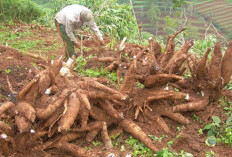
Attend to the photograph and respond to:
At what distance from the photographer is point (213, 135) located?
10.0 feet

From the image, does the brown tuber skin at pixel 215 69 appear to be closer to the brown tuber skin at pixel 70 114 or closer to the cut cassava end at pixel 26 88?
the brown tuber skin at pixel 70 114

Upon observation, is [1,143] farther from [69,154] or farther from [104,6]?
[104,6]

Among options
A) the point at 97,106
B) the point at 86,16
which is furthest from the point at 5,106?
the point at 86,16

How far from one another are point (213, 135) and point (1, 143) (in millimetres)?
2608

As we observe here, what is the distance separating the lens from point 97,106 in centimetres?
311

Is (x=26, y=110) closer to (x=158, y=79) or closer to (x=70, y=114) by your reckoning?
(x=70, y=114)

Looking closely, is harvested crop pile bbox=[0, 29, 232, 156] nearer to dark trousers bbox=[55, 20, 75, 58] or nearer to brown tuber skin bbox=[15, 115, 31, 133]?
brown tuber skin bbox=[15, 115, 31, 133]

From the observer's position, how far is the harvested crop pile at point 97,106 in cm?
252

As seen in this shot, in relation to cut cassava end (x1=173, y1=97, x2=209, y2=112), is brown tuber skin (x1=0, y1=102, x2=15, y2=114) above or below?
above

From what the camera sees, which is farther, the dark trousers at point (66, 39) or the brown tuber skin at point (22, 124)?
the dark trousers at point (66, 39)

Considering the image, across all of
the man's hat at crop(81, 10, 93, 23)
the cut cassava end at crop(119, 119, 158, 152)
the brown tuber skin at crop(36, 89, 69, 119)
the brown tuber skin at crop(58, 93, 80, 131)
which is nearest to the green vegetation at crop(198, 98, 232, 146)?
the cut cassava end at crop(119, 119, 158, 152)

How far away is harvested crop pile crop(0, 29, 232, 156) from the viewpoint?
8.26ft

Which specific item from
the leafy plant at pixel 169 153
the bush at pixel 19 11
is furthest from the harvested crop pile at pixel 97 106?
the bush at pixel 19 11

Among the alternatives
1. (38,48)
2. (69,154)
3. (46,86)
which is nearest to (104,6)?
(38,48)
